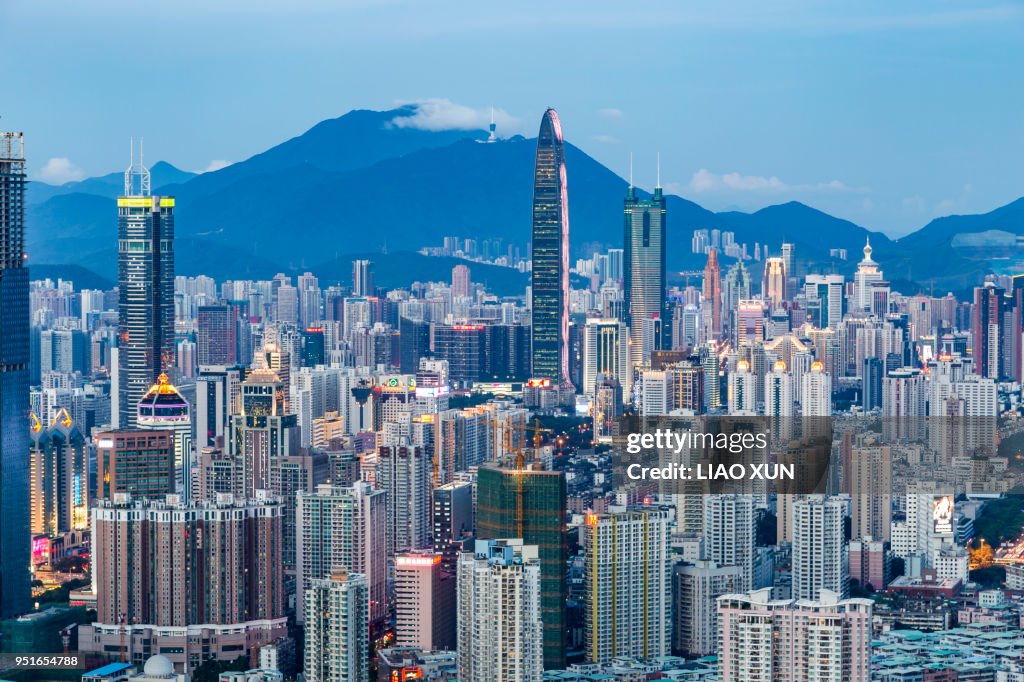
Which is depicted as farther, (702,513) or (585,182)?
(585,182)

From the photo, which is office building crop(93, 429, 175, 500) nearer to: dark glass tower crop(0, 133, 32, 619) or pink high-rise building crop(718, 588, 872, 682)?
dark glass tower crop(0, 133, 32, 619)

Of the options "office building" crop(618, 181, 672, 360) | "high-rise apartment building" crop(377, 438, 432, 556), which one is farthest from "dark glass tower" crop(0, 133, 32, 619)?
"office building" crop(618, 181, 672, 360)

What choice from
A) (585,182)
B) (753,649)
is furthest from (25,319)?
(585,182)

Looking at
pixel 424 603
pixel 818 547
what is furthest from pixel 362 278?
pixel 424 603

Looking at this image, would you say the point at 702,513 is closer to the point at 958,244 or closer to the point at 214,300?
the point at 958,244

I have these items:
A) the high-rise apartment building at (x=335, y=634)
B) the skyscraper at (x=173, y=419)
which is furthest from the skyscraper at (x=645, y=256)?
the high-rise apartment building at (x=335, y=634)

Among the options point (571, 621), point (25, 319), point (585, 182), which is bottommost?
point (571, 621)
